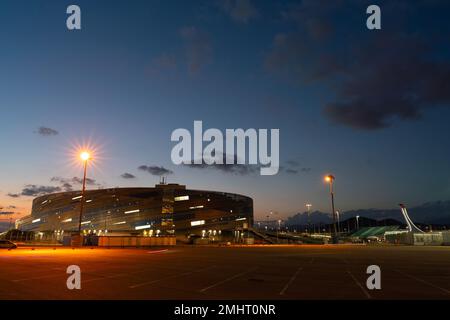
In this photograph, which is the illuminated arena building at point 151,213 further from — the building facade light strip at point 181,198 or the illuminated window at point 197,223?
the illuminated window at point 197,223

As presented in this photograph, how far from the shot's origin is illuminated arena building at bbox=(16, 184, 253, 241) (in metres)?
157

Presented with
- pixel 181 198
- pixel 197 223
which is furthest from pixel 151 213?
pixel 197 223

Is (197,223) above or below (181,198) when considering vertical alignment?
below

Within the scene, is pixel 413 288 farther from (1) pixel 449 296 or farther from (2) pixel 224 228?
(2) pixel 224 228

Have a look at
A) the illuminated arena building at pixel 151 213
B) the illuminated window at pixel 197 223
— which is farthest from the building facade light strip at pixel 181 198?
the illuminated window at pixel 197 223

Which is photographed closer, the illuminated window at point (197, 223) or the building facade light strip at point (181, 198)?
the illuminated window at point (197, 223)

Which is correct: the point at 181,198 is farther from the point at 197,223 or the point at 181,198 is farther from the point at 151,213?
the point at 151,213

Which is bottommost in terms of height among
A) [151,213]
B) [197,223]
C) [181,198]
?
[197,223]

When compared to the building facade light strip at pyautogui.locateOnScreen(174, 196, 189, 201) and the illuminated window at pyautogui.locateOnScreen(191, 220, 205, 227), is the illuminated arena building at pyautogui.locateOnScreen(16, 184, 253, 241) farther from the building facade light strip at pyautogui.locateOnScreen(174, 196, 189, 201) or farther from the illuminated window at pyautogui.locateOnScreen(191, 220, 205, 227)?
the illuminated window at pyautogui.locateOnScreen(191, 220, 205, 227)

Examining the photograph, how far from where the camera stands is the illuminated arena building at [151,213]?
514ft

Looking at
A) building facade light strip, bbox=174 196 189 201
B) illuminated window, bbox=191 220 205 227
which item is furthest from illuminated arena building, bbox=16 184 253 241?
illuminated window, bbox=191 220 205 227

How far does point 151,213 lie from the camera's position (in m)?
158
